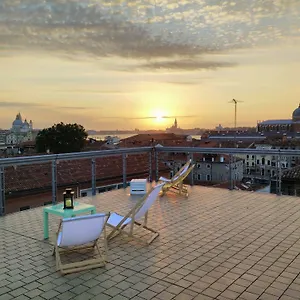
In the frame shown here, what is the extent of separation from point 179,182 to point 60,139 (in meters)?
32.7

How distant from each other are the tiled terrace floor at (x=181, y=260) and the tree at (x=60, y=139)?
33.3 meters

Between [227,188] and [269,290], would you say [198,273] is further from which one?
[227,188]

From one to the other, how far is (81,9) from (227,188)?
6.41 m

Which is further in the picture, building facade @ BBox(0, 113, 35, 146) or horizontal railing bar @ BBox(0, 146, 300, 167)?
building facade @ BBox(0, 113, 35, 146)

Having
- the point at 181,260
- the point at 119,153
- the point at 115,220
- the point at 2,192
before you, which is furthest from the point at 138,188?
the point at 181,260

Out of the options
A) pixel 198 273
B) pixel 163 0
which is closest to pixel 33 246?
pixel 198 273

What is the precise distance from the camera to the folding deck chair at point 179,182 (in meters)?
7.88

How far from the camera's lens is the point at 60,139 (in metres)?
38.8

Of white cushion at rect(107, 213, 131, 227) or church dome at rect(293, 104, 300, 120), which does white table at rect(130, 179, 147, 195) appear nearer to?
white cushion at rect(107, 213, 131, 227)

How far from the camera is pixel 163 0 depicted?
9.19m

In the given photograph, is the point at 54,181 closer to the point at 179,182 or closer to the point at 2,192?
the point at 2,192

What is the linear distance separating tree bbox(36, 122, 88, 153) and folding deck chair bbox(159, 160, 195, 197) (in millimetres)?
31406

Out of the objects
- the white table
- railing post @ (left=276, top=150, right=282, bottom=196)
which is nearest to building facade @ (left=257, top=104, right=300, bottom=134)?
railing post @ (left=276, top=150, right=282, bottom=196)

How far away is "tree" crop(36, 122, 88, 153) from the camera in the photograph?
38438 mm
